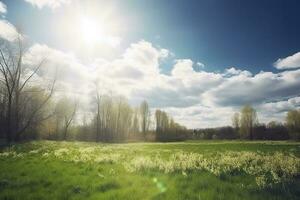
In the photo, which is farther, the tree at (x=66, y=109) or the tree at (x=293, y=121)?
the tree at (x=293, y=121)

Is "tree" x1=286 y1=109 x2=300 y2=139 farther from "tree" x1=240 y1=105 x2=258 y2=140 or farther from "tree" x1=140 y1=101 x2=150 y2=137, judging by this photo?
"tree" x1=140 y1=101 x2=150 y2=137

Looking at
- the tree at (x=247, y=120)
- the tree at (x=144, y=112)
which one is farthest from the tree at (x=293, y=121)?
the tree at (x=144, y=112)

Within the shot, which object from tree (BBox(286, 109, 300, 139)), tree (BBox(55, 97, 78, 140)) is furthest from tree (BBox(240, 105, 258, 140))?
tree (BBox(55, 97, 78, 140))

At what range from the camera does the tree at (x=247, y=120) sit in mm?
112056

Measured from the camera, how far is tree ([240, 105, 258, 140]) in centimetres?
11206

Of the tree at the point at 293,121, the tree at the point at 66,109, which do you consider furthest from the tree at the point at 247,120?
the tree at the point at 66,109

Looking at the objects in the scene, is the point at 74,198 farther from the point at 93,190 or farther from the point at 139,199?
the point at 139,199

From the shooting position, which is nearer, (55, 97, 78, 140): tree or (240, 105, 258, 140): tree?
(55, 97, 78, 140): tree

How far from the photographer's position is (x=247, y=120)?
115m

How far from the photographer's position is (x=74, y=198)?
7.52 meters

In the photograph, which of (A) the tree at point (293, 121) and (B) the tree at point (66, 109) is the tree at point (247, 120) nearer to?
(A) the tree at point (293, 121)

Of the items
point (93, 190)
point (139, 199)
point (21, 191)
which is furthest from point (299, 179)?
point (21, 191)

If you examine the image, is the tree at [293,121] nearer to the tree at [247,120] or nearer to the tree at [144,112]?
the tree at [247,120]

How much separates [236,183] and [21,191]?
7.47 m
